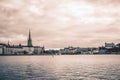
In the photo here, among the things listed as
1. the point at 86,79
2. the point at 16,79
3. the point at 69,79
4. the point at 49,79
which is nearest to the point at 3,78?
the point at 16,79

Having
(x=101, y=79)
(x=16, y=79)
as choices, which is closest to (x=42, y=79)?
(x=16, y=79)

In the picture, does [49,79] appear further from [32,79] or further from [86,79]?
[86,79]

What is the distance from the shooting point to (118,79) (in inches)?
1825

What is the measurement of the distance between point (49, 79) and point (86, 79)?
738 centimetres

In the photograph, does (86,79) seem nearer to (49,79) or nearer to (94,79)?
(94,79)

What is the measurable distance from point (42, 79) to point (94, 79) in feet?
33.7

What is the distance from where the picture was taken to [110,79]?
4712 cm

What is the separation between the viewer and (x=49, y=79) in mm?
47531

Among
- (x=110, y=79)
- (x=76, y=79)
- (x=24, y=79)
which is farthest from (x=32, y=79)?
(x=110, y=79)

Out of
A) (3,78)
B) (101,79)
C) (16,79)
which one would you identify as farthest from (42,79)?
(101,79)

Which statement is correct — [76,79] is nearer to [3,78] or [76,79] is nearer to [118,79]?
[118,79]

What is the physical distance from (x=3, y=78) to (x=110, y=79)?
21.6 metres

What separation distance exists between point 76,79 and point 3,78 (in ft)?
48.9

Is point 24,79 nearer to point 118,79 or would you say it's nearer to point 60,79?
point 60,79
